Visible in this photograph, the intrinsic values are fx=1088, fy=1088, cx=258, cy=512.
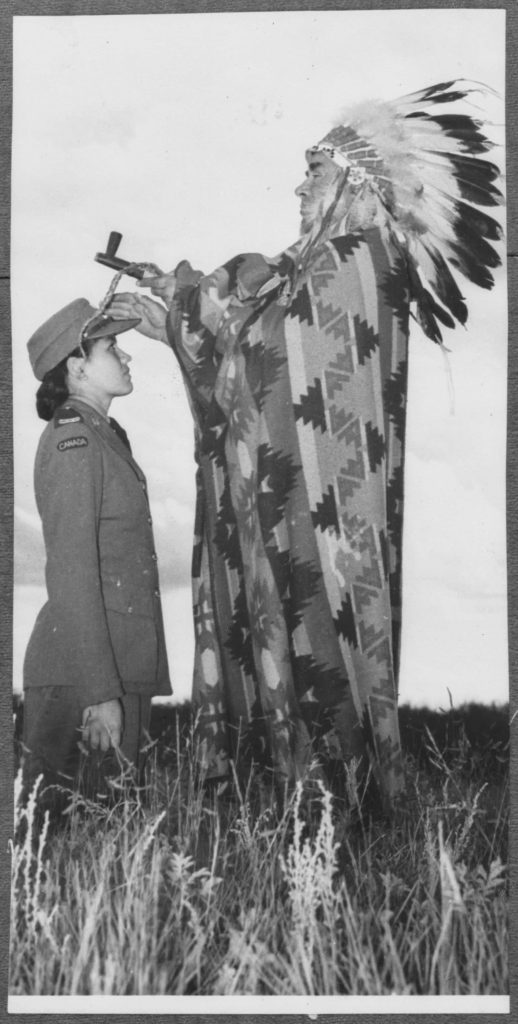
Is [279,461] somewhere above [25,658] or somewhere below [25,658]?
above

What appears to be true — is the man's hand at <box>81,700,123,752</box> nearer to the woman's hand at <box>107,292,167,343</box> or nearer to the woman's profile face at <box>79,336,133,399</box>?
the woman's profile face at <box>79,336,133,399</box>

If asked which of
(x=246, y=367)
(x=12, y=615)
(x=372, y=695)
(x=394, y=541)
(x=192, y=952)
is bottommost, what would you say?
(x=192, y=952)

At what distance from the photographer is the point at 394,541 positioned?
242 centimetres

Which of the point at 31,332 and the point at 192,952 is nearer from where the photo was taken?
the point at 192,952

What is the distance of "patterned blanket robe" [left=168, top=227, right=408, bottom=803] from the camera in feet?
7.75

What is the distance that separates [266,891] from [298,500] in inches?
32.7

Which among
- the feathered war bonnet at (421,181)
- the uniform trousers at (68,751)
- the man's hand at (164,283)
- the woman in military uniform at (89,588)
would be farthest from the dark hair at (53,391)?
the feathered war bonnet at (421,181)

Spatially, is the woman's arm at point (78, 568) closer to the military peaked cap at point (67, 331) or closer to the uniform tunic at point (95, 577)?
the uniform tunic at point (95, 577)

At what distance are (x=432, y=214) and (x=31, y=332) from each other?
95 centimetres

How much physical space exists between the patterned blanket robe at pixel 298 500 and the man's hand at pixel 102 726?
19 cm

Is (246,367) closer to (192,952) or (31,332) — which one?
(31,332)

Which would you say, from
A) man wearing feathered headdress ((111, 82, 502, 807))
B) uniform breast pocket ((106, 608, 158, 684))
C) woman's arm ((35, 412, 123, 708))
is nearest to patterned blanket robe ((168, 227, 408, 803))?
man wearing feathered headdress ((111, 82, 502, 807))

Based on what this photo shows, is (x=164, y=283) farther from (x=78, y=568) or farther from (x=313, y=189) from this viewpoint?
(x=78, y=568)

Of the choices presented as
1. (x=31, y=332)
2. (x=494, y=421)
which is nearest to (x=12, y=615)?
(x=31, y=332)
